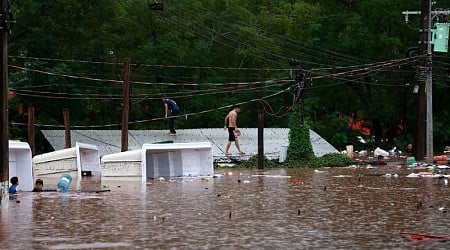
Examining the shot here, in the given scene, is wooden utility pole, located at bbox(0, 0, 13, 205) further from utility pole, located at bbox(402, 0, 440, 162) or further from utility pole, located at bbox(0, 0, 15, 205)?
utility pole, located at bbox(402, 0, 440, 162)

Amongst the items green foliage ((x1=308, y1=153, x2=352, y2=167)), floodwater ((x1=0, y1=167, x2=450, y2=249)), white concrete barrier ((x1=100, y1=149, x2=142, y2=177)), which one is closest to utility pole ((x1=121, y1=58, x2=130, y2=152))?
white concrete barrier ((x1=100, y1=149, x2=142, y2=177))

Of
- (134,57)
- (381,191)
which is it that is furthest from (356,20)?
(381,191)

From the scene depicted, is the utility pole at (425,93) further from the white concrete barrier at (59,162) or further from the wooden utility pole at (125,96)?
the white concrete barrier at (59,162)

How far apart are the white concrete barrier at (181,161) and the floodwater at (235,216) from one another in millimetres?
4492

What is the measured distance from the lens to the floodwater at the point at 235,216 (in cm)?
1471

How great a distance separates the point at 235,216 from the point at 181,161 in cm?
1564

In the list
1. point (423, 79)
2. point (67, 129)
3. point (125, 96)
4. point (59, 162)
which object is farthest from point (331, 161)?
point (59, 162)

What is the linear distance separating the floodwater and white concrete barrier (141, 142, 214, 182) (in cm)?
449

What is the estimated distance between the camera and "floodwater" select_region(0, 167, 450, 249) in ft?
48.3

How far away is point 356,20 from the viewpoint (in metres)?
55.3

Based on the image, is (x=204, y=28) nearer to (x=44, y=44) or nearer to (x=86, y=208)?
(x=44, y=44)

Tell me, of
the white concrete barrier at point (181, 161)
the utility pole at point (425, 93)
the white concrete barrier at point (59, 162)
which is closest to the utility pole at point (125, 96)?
the white concrete barrier at point (59, 162)

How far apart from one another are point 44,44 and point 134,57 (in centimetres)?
625

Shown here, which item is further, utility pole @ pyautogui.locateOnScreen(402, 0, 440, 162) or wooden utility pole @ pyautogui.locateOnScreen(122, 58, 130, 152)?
utility pole @ pyautogui.locateOnScreen(402, 0, 440, 162)
